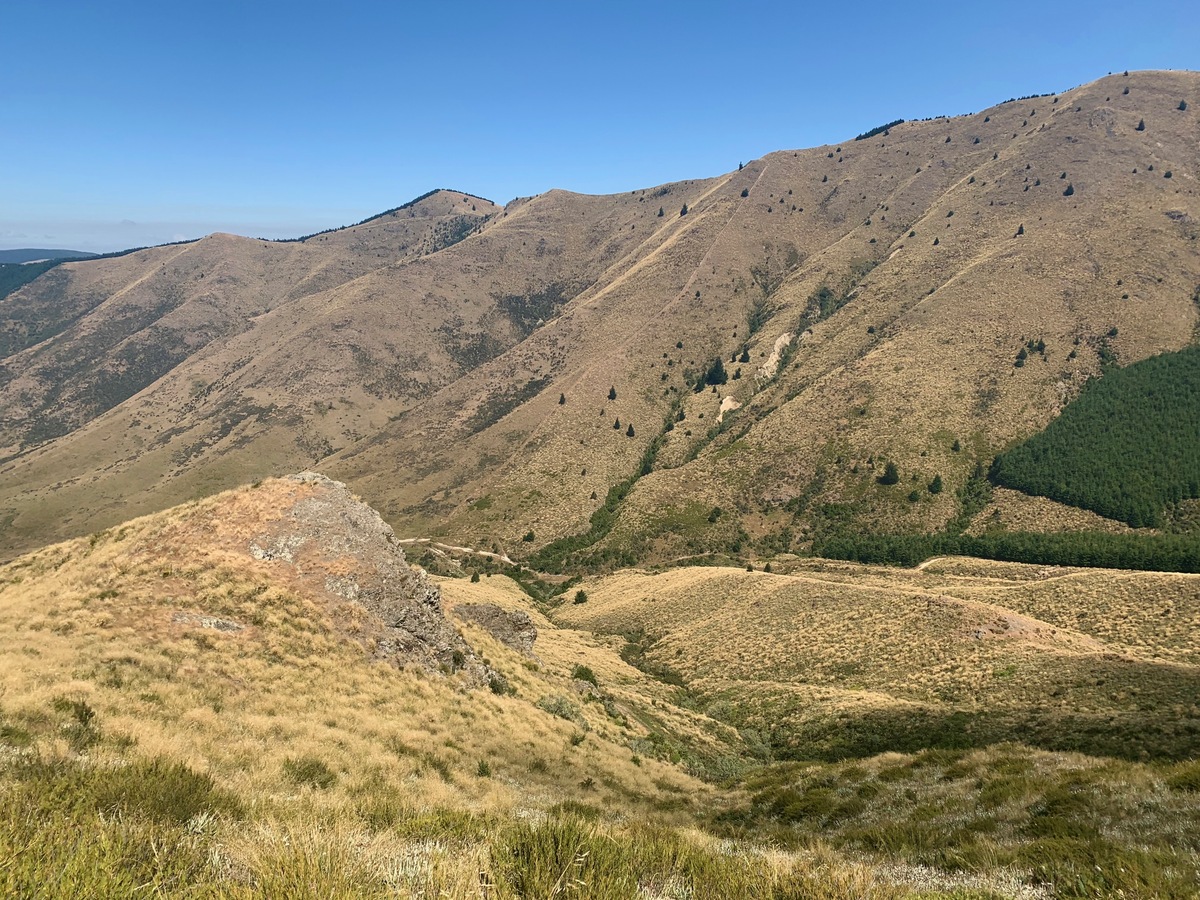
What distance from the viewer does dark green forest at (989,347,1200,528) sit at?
8806 cm

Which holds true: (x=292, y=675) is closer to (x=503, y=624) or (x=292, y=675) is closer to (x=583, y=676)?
(x=503, y=624)

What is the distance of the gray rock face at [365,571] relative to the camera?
22.7 m

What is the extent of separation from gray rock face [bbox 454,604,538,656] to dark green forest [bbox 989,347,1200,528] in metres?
98.6

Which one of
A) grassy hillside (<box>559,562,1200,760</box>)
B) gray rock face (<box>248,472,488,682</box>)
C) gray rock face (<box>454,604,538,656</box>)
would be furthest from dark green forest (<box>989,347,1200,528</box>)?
gray rock face (<box>248,472,488,682</box>)

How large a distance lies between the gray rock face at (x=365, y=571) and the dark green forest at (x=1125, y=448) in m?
108

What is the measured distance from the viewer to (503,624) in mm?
36469

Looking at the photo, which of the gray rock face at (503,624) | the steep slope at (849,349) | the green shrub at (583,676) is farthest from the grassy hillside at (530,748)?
the steep slope at (849,349)

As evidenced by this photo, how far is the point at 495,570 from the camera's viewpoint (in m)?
100

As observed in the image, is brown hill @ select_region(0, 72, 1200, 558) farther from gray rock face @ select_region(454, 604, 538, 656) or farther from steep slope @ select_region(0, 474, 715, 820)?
steep slope @ select_region(0, 474, 715, 820)

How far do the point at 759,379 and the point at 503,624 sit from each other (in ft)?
402

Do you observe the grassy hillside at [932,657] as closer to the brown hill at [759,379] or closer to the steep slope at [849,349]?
the steep slope at [849,349]

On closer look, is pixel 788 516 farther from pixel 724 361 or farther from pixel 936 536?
pixel 724 361

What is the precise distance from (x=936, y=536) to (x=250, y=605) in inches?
3969

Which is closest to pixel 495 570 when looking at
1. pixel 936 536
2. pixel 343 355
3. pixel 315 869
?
pixel 936 536
